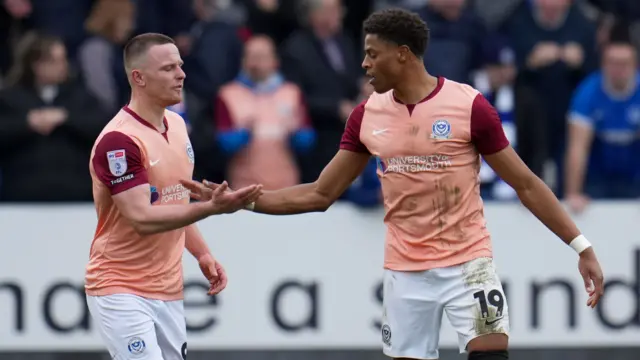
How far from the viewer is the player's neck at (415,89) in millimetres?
7340

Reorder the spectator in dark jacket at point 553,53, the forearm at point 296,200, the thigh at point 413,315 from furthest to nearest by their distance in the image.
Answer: the spectator in dark jacket at point 553,53 < the forearm at point 296,200 < the thigh at point 413,315

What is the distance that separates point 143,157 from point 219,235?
3.50m

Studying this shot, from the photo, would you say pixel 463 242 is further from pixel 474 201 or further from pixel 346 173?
pixel 346 173

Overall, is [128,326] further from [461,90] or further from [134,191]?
[461,90]

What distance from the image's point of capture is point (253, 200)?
723cm

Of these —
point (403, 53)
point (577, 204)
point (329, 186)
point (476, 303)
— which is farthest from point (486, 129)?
point (577, 204)

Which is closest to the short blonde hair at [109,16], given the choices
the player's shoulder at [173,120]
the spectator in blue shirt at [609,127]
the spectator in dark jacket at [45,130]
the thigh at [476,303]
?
the spectator in dark jacket at [45,130]

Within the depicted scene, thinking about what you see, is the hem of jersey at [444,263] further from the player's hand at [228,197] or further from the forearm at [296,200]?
the player's hand at [228,197]

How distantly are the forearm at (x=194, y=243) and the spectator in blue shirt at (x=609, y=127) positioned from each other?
4209 mm

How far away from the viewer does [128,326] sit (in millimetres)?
7141

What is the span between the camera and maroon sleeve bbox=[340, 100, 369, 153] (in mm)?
7539

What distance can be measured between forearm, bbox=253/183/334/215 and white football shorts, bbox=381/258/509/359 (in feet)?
1.85

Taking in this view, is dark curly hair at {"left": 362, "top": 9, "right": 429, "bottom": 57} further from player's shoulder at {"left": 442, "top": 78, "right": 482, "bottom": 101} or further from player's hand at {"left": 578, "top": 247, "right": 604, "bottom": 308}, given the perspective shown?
player's hand at {"left": 578, "top": 247, "right": 604, "bottom": 308}

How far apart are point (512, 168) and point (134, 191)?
1923 mm
